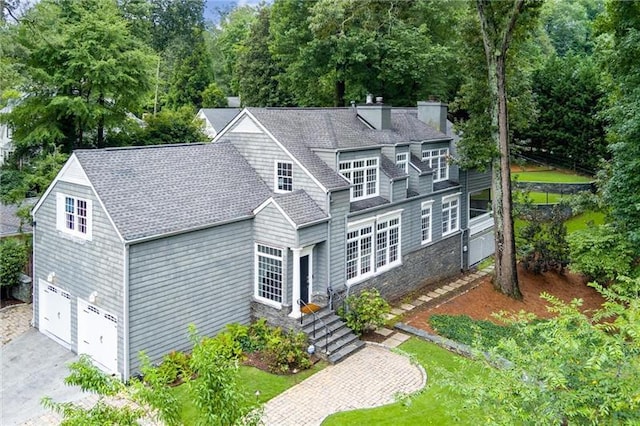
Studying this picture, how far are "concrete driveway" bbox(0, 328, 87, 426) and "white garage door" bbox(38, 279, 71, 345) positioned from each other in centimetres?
33

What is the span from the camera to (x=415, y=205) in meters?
22.3

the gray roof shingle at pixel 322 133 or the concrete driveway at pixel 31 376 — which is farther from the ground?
the gray roof shingle at pixel 322 133

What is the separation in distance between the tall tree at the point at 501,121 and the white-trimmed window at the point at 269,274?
10.8 m

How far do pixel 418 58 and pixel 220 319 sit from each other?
25.9 meters

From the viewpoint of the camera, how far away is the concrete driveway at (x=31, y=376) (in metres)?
13.2

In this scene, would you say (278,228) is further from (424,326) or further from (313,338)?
(424,326)

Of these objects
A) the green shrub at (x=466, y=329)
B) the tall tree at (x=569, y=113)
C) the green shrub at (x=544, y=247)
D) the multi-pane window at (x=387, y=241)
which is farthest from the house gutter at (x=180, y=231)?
the tall tree at (x=569, y=113)

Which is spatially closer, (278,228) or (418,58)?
(278,228)

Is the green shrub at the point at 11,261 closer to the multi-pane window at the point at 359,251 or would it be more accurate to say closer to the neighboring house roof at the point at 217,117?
the multi-pane window at the point at 359,251

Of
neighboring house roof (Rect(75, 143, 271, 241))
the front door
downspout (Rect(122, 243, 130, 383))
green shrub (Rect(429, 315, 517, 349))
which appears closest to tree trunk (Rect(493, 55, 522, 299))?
green shrub (Rect(429, 315, 517, 349))

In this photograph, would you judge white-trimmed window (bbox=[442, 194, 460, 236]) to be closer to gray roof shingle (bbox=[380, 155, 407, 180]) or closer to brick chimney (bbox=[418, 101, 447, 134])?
brick chimney (bbox=[418, 101, 447, 134])

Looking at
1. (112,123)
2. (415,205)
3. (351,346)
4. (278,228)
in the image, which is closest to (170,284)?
(278,228)

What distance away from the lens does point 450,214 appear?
25250 millimetres

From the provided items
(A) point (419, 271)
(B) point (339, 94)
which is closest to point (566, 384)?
(A) point (419, 271)
